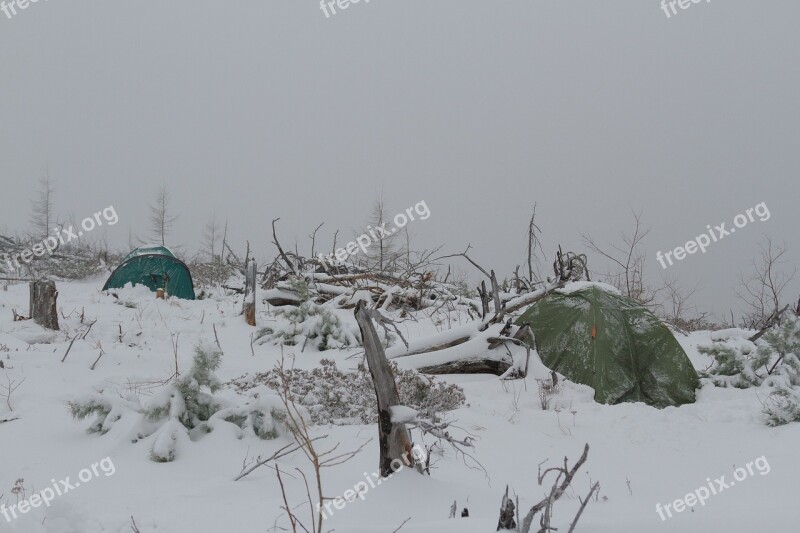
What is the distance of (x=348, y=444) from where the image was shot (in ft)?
13.6

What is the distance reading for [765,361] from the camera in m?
6.59

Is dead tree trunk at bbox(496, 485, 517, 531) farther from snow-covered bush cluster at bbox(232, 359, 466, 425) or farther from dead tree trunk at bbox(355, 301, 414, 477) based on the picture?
snow-covered bush cluster at bbox(232, 359, 466, 425)

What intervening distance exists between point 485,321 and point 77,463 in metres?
5.17

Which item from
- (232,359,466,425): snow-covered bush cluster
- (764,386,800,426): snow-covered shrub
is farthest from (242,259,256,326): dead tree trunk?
(764,386,800,426): snow-covered shrub

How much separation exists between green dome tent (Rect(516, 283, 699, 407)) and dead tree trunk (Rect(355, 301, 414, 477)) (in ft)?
13.3

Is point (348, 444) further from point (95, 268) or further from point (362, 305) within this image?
point (95, 268)

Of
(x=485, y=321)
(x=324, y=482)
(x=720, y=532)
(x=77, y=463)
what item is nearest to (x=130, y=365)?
(x=77, y=463)

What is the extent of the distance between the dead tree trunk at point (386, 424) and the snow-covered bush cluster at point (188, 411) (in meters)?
1.21

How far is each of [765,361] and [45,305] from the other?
10.6 metres

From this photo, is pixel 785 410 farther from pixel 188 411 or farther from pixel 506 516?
pixel 188 411

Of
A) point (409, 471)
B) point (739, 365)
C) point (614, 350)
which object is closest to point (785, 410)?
point (739, 365)

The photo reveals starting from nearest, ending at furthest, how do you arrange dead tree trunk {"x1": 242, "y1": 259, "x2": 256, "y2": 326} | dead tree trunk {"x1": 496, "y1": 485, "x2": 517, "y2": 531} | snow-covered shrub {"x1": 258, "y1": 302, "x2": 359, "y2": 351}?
dead tree trunk {"x1": 496, "y1": 485, "x2": 517, "y2": 531}, snow-covered shrub {"x1": 258, "y1": 302, "x2": 359, "y2": 351}, dead tree trunk {"x1": 242, "y1": 259, "x2": 256, "y2": 326}

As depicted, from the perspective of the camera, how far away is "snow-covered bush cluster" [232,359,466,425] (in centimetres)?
481

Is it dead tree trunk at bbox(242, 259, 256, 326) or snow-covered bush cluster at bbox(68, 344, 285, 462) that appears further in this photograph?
dead tree trunk at bbox(242, 259, 256, 326)
